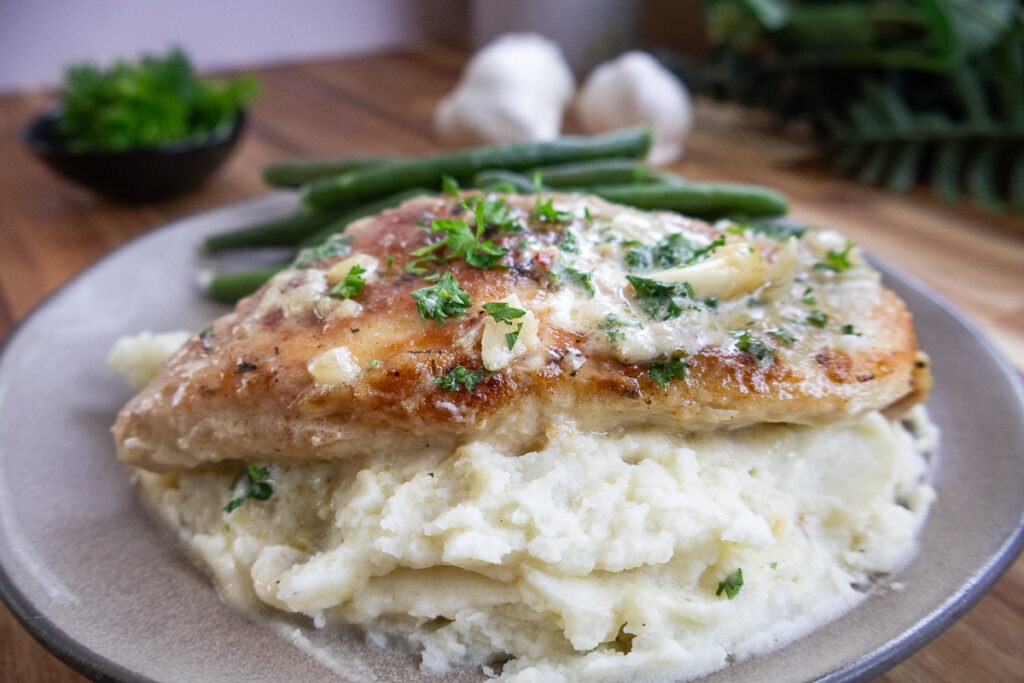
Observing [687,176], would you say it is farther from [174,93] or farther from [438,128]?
[174,93]

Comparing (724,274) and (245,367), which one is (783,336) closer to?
(724,274)

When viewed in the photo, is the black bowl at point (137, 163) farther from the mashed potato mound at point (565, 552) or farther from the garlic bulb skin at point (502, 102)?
the mashed potato mound at point (565, 552)

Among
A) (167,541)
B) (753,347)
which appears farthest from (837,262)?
(167,541)

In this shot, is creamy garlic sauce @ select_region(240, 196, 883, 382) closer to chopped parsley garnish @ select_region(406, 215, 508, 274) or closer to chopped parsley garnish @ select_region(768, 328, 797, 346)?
chopped parsley garnish @ select_region(768, 328, 797, 346)

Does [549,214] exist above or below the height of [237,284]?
above

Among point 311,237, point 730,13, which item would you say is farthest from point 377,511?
point 730,13

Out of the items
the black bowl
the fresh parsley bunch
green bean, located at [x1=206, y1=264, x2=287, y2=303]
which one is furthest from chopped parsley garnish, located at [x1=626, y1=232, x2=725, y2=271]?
the fresh parsley bunch

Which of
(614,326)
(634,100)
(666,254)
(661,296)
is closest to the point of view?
(614,326)
